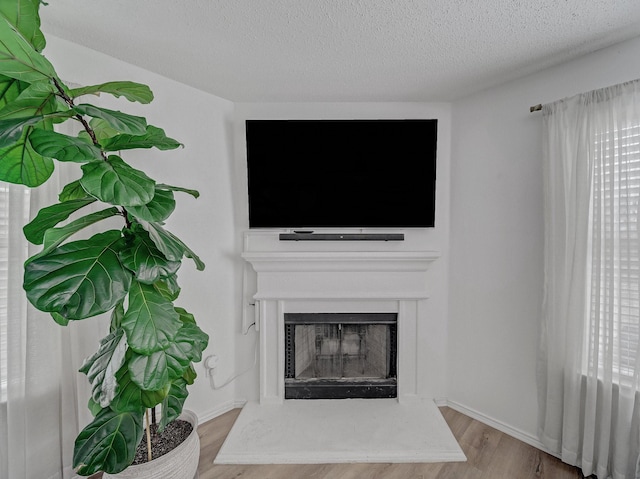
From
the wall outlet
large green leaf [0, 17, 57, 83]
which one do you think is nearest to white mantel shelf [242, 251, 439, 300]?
the wall outlet

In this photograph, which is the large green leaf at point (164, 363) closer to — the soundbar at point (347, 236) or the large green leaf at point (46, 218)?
the large green leaf at point (46, 218)

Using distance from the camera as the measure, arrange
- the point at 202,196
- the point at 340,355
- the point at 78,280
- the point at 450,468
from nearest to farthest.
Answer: the point at 78,280 → the point at 450,468 → the point at 202,196 → the point at 340,355

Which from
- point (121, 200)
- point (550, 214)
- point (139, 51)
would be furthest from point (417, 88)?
point (121, 200)

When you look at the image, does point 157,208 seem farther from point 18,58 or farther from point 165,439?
point 165,439

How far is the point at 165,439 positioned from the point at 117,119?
1.36 meters

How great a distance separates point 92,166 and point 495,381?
8.26ft

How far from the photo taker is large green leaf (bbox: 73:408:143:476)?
1.08 m

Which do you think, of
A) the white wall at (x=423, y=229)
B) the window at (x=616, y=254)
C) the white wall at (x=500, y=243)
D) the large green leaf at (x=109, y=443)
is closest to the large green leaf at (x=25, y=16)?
the large green leaf at (x=109, y=443)

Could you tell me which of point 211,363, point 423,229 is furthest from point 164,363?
point 423,229

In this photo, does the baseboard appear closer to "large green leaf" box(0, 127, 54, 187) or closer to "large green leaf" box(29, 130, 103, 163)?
"large green leaf" box(29, 130, 103, 163)

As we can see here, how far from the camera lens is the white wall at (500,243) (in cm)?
187

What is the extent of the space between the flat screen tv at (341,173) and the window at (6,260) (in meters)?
1.22

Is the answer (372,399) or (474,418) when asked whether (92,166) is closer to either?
(372,399)

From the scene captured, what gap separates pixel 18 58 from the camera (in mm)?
812
